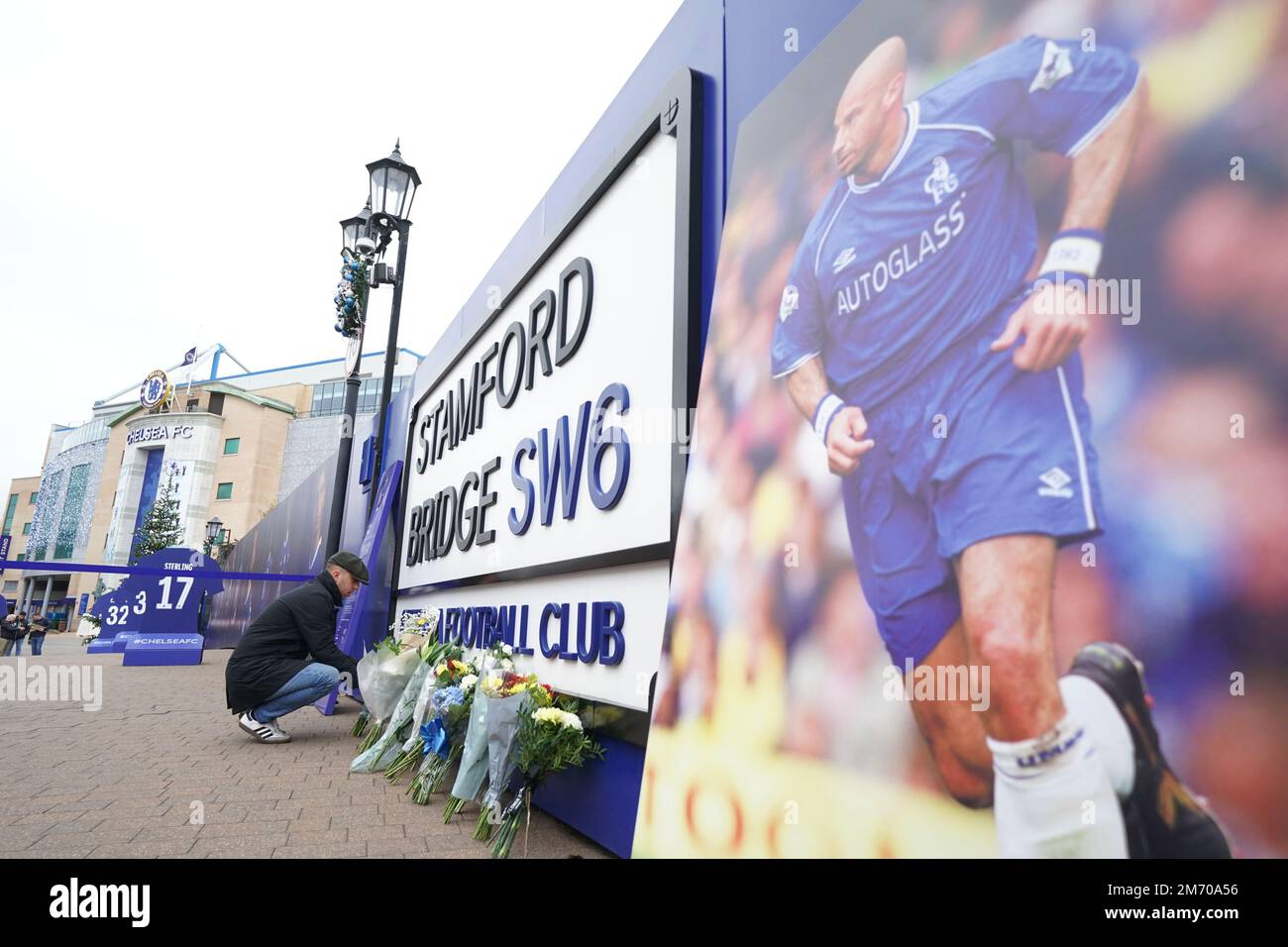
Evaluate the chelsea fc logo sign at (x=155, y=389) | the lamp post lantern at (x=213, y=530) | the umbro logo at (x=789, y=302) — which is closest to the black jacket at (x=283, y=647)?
the umbro logo at (x=789, y=302)

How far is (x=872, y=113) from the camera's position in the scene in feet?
6.22

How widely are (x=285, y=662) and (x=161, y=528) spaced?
4564 centimetres

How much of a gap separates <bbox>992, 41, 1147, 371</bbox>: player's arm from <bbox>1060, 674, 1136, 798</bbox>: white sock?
0.54 meters

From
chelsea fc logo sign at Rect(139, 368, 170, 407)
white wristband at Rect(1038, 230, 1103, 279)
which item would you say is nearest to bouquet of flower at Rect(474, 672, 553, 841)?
white wristband at Rect(1038, 230, 1103, 279)

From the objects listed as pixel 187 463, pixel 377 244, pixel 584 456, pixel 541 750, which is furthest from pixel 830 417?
pixel 187 463

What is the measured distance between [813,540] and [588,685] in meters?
1.94

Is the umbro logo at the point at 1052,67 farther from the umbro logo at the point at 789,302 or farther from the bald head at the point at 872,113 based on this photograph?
the umbro logo at the point at 789,302

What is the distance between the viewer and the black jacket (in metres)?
5.31

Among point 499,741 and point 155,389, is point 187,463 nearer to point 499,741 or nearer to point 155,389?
point 155,389

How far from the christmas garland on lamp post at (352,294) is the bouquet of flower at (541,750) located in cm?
663

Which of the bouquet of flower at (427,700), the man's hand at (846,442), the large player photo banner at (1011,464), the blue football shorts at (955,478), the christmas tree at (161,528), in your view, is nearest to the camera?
the large player photo banner at (1011,464)

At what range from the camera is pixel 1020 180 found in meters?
1.42

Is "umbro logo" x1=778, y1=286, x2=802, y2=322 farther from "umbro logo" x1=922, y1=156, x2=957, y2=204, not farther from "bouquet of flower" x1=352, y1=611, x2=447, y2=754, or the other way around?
"bouquet of flower" x1=352, y1=611, x2=447, y2=754

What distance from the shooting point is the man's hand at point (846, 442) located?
171cm
